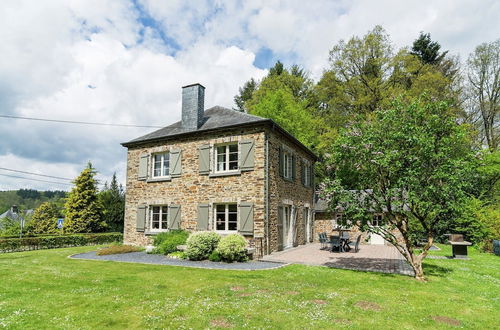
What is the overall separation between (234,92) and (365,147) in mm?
31385

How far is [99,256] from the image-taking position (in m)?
13.0

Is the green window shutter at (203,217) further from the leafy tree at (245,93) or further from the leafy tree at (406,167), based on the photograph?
the leafy tree at (245,93)

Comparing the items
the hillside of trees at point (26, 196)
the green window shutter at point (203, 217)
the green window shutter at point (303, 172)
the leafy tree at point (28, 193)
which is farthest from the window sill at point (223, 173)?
the leafy tree at point (28, 193)

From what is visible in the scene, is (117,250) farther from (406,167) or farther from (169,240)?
(406,167)

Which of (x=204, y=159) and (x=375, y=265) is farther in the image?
(x=204, y=159)

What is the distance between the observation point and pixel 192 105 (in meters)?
15.1

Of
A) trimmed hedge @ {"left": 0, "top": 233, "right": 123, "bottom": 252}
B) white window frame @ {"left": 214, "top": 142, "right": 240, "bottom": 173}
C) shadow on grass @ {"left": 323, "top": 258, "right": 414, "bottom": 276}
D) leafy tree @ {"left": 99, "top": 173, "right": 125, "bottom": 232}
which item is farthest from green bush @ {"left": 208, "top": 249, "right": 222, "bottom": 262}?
leafy tree @ {"left": 99, "top": 173, "right": 125, "bottom": 232}

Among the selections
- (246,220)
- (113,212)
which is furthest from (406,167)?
(113,212)

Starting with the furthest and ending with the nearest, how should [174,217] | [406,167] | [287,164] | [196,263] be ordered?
[287,164] < [174,217] < [196,263] < [406,167]

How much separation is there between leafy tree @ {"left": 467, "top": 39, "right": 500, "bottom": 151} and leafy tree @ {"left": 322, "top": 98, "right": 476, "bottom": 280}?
61.9 ft

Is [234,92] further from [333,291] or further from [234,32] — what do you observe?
[333,291]

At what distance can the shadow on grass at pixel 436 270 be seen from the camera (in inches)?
372

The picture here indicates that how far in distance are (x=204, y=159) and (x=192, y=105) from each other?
3.06 metres

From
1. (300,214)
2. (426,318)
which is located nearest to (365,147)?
(426,318)
